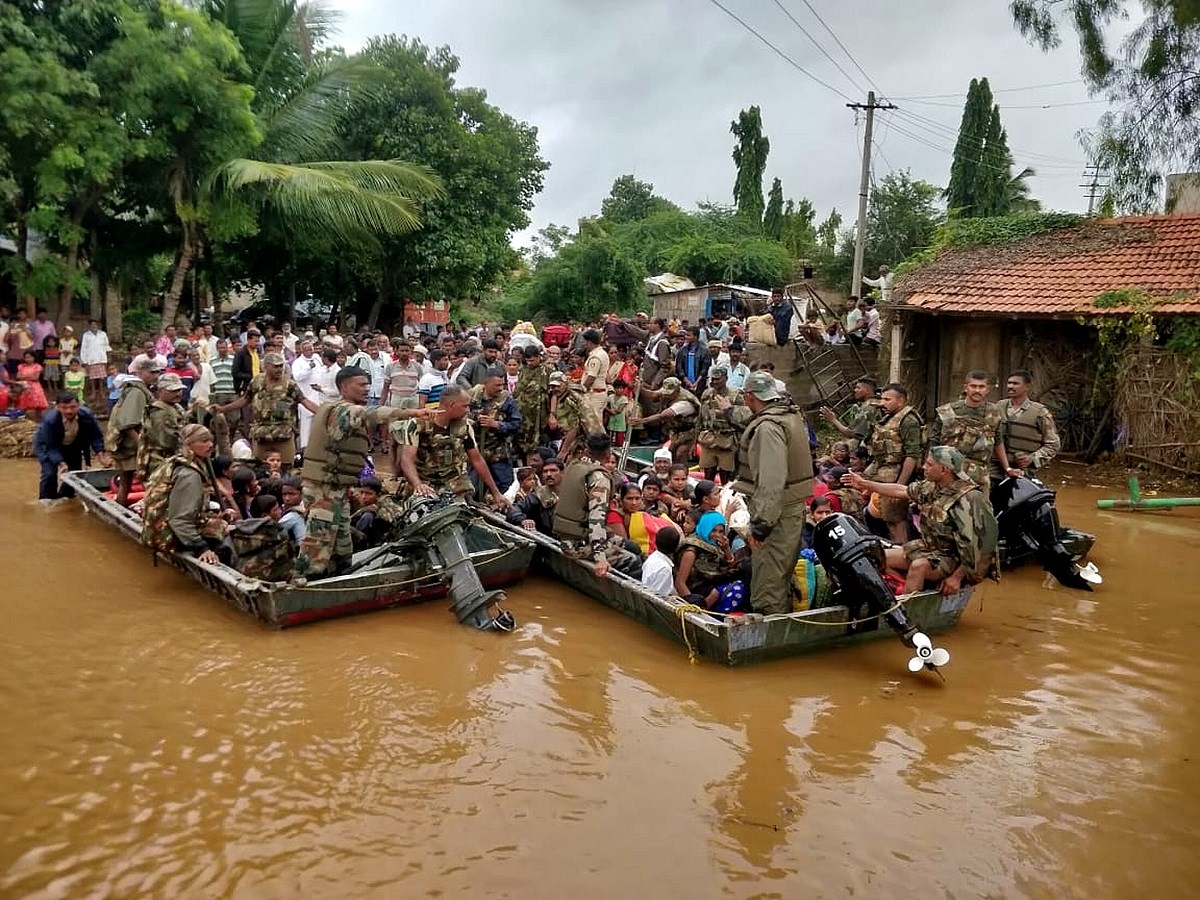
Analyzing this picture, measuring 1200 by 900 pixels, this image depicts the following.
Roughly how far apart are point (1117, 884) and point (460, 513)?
15.3 ft

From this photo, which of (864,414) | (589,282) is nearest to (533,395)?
(864,414)

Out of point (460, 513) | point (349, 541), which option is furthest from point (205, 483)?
point (460, 513)

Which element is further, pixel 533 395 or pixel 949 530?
pixel 533 395

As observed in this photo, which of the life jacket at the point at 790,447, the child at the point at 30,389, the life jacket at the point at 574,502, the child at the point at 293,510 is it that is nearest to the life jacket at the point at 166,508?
the child at the point at 293,510

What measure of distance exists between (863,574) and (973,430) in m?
2.51

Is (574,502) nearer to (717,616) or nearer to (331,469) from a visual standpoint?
(717,616)

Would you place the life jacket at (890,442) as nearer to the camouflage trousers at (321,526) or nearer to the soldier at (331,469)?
the soldier at (331,469)

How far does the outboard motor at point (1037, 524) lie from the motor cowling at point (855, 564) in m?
2.38

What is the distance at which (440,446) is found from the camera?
8023 millimetres

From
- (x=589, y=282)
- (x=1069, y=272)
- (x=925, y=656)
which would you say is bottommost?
(x=925, y=656)

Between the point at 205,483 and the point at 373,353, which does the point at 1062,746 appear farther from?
the point at 373,353

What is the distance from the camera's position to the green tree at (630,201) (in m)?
45.3

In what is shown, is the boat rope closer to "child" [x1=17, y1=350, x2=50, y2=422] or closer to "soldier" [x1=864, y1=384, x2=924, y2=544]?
"soldier" [x1=864, y1=384, x2=924, y2=544]

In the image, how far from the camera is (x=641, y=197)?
4612 centimetres
